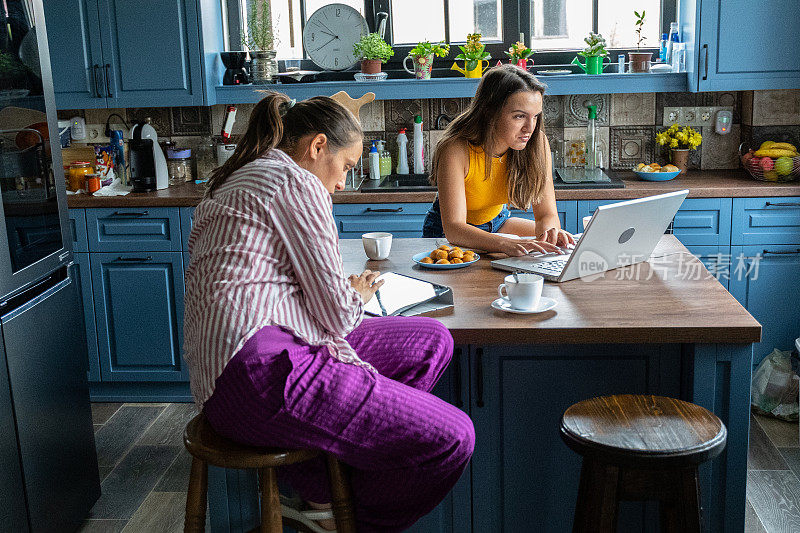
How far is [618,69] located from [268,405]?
3260mm

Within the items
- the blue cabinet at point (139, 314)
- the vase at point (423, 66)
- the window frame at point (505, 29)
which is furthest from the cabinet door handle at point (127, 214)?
the vase at point (423, 66)

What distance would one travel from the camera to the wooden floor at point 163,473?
2768 millimetres

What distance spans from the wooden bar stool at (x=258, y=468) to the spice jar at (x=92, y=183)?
2.56m

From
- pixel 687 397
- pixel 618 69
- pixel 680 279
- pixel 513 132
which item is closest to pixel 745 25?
pixel 618 69

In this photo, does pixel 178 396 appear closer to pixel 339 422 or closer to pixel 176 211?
pixel 176 211

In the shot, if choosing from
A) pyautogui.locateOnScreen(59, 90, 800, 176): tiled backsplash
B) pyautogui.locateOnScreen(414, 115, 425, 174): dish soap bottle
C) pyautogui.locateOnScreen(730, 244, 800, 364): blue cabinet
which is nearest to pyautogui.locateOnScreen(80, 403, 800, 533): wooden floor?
pyautogui.locateOnScreen(730, 244, 800, 364): blue cabinet

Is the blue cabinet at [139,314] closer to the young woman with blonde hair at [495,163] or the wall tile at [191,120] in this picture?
the wall tile at [191,120]

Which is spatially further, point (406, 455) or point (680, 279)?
point (680, 279)

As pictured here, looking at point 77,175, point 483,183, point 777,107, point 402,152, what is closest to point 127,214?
point 77,175

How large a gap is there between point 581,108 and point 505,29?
583 mm

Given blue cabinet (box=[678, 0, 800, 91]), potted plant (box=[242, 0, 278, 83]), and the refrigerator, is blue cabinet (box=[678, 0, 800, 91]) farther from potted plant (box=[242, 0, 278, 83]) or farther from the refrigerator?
the refrigerator

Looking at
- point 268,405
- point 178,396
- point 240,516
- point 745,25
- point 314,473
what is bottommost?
point 178,396

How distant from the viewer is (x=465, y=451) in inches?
67.4

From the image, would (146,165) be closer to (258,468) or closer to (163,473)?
(163,473)
